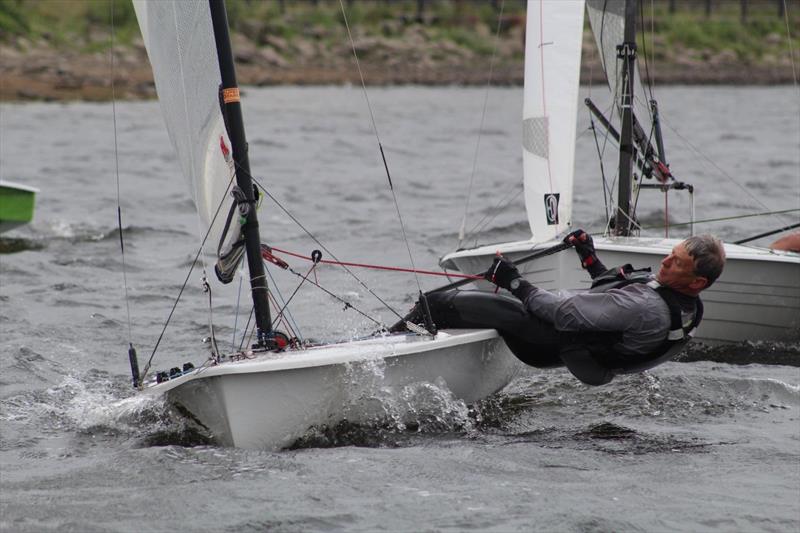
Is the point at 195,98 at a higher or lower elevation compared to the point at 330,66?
lower

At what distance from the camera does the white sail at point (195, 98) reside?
17.3ft

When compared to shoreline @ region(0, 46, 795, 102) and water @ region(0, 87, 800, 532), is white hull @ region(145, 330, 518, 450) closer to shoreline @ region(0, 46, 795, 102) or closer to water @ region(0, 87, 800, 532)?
water @ region(0, 87, 800, 532)

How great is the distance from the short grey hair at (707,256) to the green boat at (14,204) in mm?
7267

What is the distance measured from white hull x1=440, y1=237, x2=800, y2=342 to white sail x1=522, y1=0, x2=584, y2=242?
1.27 ft

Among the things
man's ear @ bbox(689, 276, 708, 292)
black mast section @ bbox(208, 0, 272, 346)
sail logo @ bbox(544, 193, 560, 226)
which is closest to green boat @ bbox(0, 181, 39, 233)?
sail logo @ bbox(544, 193, 560, 226)

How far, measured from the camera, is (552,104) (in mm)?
7965

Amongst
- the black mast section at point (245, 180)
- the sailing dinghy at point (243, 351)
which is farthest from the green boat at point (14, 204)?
the black mast section at point (245, 180)

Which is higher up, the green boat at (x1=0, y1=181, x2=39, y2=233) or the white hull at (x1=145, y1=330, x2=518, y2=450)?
the green boat at (x1=0, y1=181, x2=39, y2=233)

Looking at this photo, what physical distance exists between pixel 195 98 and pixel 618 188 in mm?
3559

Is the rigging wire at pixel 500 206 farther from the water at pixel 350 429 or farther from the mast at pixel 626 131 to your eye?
the mast at pixel 626 131

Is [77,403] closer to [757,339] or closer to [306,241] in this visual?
[757,339]

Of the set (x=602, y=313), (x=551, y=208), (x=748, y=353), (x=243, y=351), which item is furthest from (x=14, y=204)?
(x=602, y=313)

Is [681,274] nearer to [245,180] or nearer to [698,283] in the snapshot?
[698,283]

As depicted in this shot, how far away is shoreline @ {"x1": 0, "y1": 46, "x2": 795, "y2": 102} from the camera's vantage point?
1139 inches
